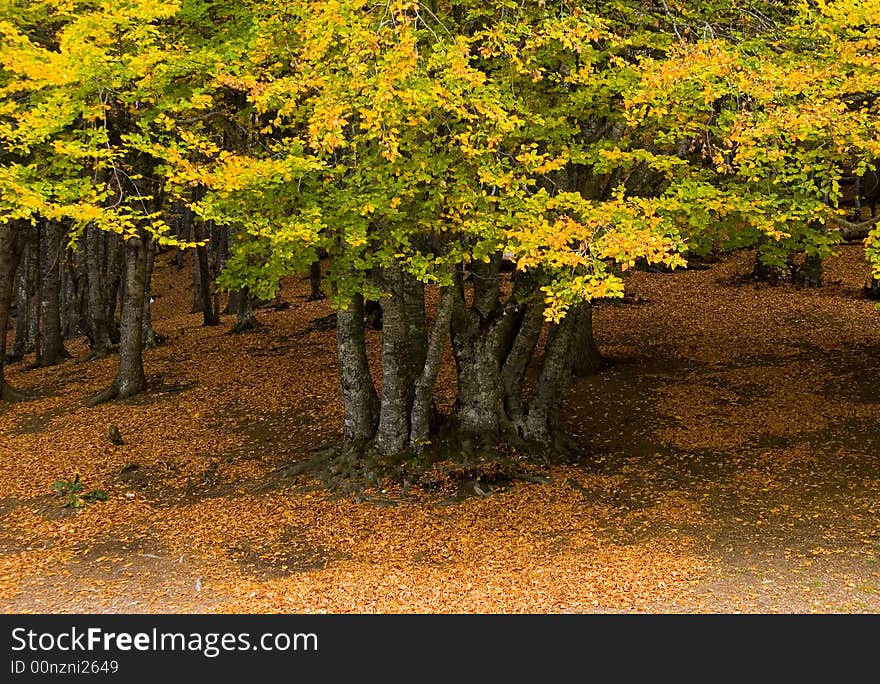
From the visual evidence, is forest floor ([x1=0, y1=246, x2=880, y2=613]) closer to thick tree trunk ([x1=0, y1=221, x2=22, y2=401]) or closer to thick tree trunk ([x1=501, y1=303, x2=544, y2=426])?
thick tree trunk ([x1=501, y1=303, x2=544, y2=426])

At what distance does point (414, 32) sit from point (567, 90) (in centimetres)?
256

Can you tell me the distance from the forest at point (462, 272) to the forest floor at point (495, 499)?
0.06m

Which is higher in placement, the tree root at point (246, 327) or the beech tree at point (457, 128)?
the beech tree at point (457, 128)

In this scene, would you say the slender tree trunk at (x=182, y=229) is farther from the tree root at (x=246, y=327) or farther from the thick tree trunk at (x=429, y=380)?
the thick tree trunk at (x=429, y=380)

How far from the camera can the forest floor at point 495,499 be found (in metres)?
8.45

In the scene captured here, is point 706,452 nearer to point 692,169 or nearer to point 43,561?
point 692,169

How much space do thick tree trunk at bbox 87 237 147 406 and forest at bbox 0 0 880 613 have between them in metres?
1.65

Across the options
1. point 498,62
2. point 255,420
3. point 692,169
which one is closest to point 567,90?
point 498,62

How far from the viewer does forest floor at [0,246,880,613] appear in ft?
27.7

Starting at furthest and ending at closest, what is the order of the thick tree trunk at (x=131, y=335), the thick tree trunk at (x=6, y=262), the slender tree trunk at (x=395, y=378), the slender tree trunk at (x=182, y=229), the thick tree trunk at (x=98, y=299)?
the slender tree trunk at (x=182, y=229) → the thick tree trunk at (x=98, y=299) → the thick tree trunk at (x=6, y=262) → the thick tree trunk at (x=131, y=335) → the slender tree trunk at (x=395, y=378)

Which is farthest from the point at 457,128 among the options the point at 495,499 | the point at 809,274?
the point at 809,274

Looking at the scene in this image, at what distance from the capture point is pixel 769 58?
924 cm

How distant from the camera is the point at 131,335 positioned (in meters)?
17.0

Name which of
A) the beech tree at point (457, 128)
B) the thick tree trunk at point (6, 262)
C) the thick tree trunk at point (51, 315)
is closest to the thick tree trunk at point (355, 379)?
the beech tree at point (457, 128)
